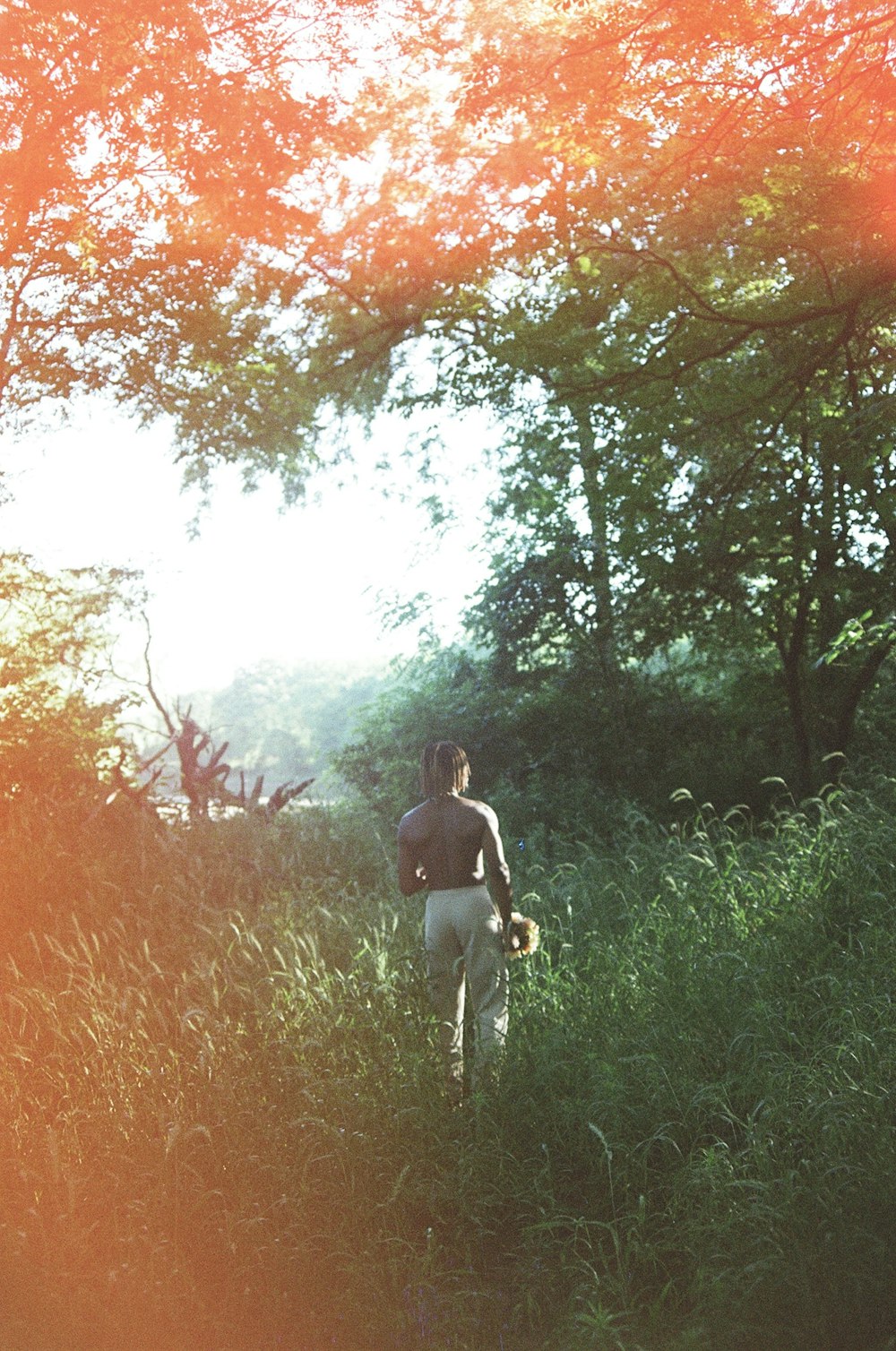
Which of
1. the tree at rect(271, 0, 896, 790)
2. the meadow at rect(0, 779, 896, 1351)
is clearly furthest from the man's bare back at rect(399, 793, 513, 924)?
the tree at rect(271, 0, 896, 790)

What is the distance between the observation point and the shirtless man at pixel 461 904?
6.02 meters

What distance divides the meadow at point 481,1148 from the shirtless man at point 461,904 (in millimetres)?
236

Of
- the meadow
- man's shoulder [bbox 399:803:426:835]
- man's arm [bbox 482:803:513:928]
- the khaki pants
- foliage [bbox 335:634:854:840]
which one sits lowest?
the meadow

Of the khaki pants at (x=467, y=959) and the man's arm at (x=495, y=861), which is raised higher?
the man's arm at (x=495, y=861)

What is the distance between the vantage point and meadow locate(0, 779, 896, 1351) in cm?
384

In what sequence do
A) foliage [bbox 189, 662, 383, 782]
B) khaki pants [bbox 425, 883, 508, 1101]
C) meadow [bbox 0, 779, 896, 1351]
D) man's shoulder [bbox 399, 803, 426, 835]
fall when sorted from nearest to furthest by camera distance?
meadow [bbox 0, 779, 896, 1351] < khaki pants [bbox 425, 883, 508, 1101] < man's shoulder [bbox 399, 803, 426, 835] < foliage [bbox 189, 662, 383, 782]

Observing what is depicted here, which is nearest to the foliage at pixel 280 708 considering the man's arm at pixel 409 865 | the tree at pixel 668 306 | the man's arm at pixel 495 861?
the tree at pixel 668 306

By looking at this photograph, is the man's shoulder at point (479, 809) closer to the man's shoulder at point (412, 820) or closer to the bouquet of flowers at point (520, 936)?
the man's shoulder at point (412, 820)

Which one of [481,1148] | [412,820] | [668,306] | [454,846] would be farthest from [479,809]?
[668,306]

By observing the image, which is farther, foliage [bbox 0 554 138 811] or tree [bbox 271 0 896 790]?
foliage [bbox 0 554 138 811]

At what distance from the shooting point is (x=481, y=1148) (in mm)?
4875

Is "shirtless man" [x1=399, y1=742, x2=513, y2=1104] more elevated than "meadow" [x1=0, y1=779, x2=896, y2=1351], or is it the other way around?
"shirtless man" [x1=399, y1=742, x2=513, y2=1104]

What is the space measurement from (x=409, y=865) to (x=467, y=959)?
0.57 metres

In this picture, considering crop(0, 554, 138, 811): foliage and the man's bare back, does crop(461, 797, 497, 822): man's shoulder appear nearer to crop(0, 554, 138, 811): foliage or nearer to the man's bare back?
the man's bare back
